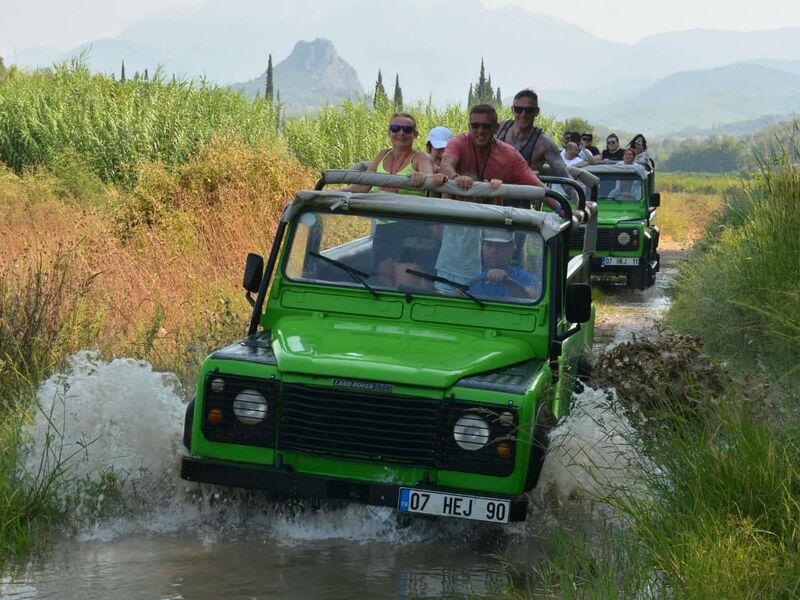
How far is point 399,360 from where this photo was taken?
20.4ft

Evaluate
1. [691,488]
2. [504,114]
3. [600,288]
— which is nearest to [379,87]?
[504,114]

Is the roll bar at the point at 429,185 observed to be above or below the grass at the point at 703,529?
above

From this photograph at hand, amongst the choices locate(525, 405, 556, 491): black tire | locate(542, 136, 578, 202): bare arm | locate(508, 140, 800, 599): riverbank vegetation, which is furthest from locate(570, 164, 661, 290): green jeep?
locate(525, 405, 556, 491): black tire

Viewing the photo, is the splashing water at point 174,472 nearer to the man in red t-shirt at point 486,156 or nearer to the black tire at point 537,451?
the black tire at point 537,451

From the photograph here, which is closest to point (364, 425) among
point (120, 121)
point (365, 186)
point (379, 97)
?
point (365, 186)

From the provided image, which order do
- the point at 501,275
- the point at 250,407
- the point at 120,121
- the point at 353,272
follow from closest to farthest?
the point at 250,407 → the point at 501,275 → the point at 353,272 → the point at 120,121

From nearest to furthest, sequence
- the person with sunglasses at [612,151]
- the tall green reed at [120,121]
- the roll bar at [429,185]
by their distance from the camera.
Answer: the roll bar at [429,185], the tall green reed at [120,121], the person with sunglasses at [612,151]

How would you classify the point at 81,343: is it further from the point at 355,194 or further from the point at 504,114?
the point at 504,114

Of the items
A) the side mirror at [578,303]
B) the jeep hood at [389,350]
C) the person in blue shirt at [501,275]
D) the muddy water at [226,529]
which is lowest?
the muddy water at [226,529]

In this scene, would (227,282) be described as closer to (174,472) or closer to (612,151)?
(174,472)

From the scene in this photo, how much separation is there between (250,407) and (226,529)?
2.42 feet

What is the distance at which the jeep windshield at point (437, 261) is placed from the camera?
6.99 meters

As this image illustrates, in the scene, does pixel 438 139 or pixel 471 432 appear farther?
pixel 438 139

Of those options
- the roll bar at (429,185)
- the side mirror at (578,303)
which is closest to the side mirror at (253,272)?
the roll bar at (429,185)
